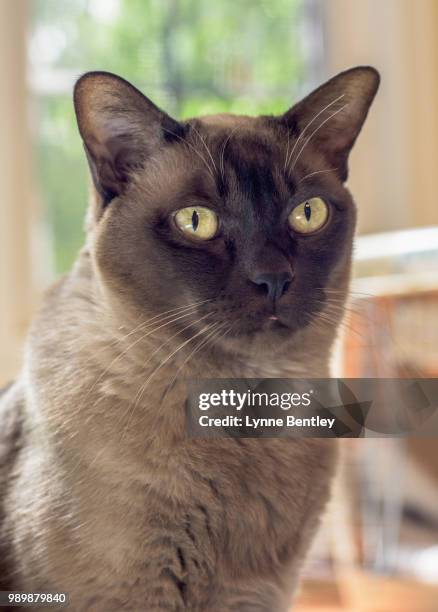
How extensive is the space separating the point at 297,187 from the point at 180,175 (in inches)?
4.5

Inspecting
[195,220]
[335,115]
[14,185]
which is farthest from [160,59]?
[195,220]

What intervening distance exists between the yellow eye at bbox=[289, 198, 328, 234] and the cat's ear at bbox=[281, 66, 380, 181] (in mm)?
49

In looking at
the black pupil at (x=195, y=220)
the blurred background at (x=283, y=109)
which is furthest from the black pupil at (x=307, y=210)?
the blurred background at (x=283, y=109)

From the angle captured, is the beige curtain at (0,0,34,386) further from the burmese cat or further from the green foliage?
the burmese cat

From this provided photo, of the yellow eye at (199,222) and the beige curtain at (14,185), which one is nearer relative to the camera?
the yellow eye at (199,222)

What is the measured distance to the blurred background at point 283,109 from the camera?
133 cm

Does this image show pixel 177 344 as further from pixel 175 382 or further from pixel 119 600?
pixel 119 600

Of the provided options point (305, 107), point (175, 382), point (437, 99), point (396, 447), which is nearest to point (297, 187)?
point (305, 107)

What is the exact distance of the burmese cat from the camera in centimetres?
64

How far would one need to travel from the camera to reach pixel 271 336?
688 mm

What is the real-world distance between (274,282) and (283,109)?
26.8 inches

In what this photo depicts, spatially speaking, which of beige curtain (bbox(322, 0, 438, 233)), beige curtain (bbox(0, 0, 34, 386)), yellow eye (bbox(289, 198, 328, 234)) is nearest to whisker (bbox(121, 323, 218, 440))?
yellow eye (bbox(289, 198, 328, 234))

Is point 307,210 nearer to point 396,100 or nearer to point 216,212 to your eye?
point 216,212

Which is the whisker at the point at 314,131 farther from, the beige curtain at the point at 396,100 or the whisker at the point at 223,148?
the beige curtain at the point at 396,100
